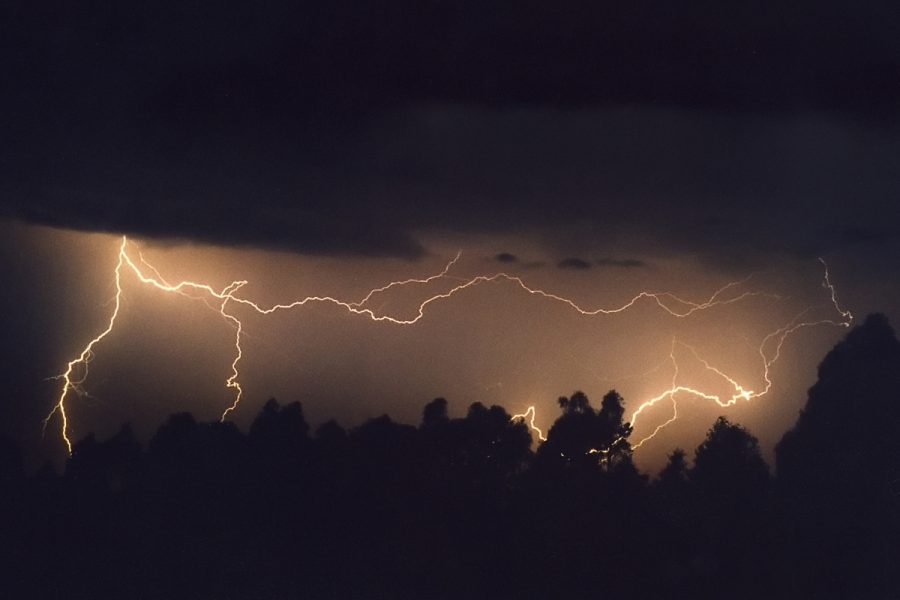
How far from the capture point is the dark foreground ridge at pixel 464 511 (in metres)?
13.3

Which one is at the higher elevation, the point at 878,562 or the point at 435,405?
the point at 435,405

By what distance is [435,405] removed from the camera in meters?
14.4

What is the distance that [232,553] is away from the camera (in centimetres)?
1352

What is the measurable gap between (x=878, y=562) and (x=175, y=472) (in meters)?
8.87

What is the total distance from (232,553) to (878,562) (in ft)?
26.1

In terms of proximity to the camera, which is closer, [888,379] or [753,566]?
[753,566]

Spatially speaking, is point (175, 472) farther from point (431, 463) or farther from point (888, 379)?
point (888, 379)

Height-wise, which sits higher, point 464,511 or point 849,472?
point 849,472

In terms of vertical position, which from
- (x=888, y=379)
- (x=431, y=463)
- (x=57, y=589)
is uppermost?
(x=888, y=379)

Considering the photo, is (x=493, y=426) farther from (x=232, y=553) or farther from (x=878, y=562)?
(x=878, y=562)

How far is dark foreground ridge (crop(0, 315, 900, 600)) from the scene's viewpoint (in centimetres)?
1334

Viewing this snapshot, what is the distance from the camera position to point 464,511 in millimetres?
13656

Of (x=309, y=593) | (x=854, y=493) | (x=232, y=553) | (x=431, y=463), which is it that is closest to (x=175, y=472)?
(x=232, y=553)

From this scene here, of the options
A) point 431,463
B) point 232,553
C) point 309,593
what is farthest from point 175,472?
point 431,463
